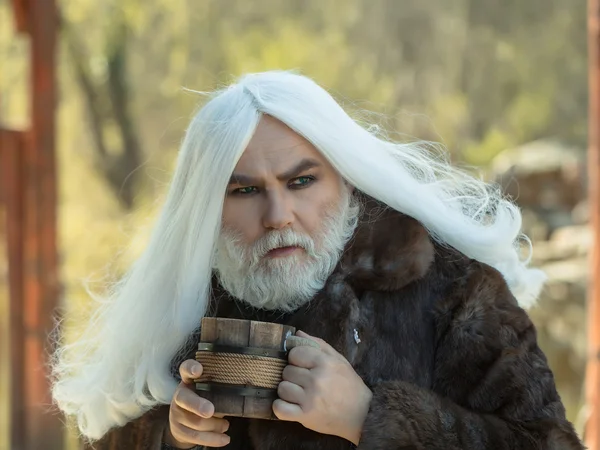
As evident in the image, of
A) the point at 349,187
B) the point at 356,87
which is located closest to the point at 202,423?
the point at 349,187

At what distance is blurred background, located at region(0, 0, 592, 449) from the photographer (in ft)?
40.3

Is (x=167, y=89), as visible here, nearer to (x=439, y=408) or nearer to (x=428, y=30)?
(x=428, y=30)

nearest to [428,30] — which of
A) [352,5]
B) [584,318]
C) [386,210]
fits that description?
[352,5]

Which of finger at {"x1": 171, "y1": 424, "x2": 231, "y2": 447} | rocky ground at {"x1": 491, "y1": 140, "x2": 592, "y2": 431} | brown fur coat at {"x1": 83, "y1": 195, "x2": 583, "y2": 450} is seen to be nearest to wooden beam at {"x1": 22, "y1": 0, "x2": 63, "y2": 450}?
brown fur coat at {"x1": 83, "y1": 195, "x2": 583, "y2": 450}

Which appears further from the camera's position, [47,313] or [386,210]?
[47,313]

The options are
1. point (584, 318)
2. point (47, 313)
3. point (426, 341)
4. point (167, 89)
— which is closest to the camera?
point (426, 341)

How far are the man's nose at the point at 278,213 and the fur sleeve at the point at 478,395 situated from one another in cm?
50

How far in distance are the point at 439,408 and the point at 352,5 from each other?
48.6ft

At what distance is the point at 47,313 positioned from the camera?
21.0 ft

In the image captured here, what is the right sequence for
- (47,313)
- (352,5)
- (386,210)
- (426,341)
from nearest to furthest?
(426,341) < (386,210) < (47,313) < (352,5)

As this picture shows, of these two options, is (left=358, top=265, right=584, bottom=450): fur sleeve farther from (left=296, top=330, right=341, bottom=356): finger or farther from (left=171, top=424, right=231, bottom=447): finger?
(left=171, top=424, right=231, bottom=447): finger

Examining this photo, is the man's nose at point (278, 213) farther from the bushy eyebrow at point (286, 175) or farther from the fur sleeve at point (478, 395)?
the fur sleeve at point (478, 395)

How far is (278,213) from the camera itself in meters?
2.41

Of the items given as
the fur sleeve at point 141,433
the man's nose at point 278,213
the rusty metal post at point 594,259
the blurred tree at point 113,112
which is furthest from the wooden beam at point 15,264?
the blurred tree at point 113,112
